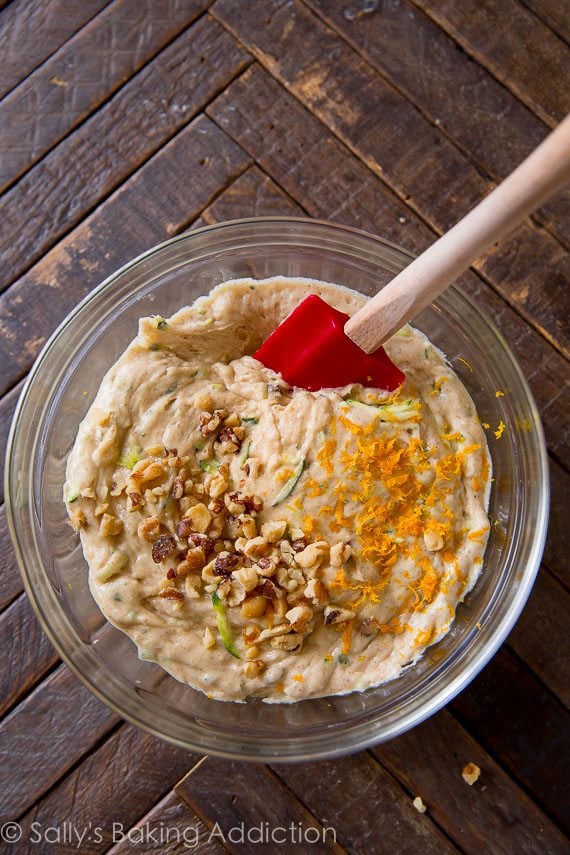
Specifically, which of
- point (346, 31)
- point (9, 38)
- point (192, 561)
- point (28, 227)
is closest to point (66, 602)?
point (192, 561)

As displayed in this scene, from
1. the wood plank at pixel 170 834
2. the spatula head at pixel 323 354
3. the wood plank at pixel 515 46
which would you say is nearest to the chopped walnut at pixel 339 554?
the spatula head at pixel 323 354

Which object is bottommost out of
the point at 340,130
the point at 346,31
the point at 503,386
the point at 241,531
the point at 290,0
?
the point at 503,386

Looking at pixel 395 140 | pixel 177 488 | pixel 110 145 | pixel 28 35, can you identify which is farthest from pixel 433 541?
pixel 28 35

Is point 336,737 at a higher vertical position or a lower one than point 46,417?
lower

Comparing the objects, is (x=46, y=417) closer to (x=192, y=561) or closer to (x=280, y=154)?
(x=192, y=561)

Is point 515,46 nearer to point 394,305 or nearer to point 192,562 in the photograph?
point 394,305

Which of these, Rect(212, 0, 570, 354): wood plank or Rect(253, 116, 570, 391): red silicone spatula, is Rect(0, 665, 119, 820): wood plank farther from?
Rect(212, 0, 570, 354): wood plank
